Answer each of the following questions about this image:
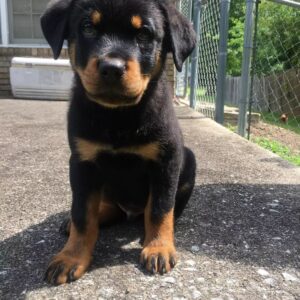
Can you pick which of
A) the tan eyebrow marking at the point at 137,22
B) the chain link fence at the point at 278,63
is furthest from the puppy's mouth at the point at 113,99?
the chain link fence at the point at 278,63

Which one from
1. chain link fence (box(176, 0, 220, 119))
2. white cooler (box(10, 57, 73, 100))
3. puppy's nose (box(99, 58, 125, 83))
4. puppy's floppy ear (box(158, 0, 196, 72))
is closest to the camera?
puppy's nose (box(99, 58, 125, 83))

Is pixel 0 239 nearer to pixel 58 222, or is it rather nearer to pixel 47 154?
pixel 58 222

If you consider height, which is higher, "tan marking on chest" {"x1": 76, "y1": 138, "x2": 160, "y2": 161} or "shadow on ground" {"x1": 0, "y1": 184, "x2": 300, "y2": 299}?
"tan marking on chest" {"x1": 76, "y1": 138, "x2": 160, "y2": 161}

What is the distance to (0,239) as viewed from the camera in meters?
2.16

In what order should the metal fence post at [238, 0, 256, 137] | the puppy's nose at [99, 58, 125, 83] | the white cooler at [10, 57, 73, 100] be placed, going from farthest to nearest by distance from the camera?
the white cooler at [10, 57, 73, 100], the metal fence post at [238, 0, 256, 137], the puppy's nose at [99, 58, 125, 83]

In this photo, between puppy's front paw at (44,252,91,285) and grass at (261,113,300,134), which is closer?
puppy's front paw at (44,252,91,285)

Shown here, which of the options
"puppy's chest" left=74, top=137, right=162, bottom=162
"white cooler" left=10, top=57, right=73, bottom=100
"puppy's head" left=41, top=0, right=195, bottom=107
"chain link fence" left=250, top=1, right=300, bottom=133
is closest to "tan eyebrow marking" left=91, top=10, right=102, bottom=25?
"puppy's head" left=41, top=0, right=195, bottom=107

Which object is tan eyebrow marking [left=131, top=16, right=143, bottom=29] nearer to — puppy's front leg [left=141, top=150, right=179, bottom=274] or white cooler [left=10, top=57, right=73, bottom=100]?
puppy's front leg [left=141, top=150, right=179, bottom=274]

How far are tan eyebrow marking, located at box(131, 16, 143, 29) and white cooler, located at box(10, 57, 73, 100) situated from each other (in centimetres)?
621

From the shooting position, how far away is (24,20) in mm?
9195

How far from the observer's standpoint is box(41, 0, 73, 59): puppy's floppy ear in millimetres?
1955

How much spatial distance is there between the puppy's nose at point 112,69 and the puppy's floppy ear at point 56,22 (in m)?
0.40

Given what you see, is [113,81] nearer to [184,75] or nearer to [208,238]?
[208,238]

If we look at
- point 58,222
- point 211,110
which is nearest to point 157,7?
point 58,222
